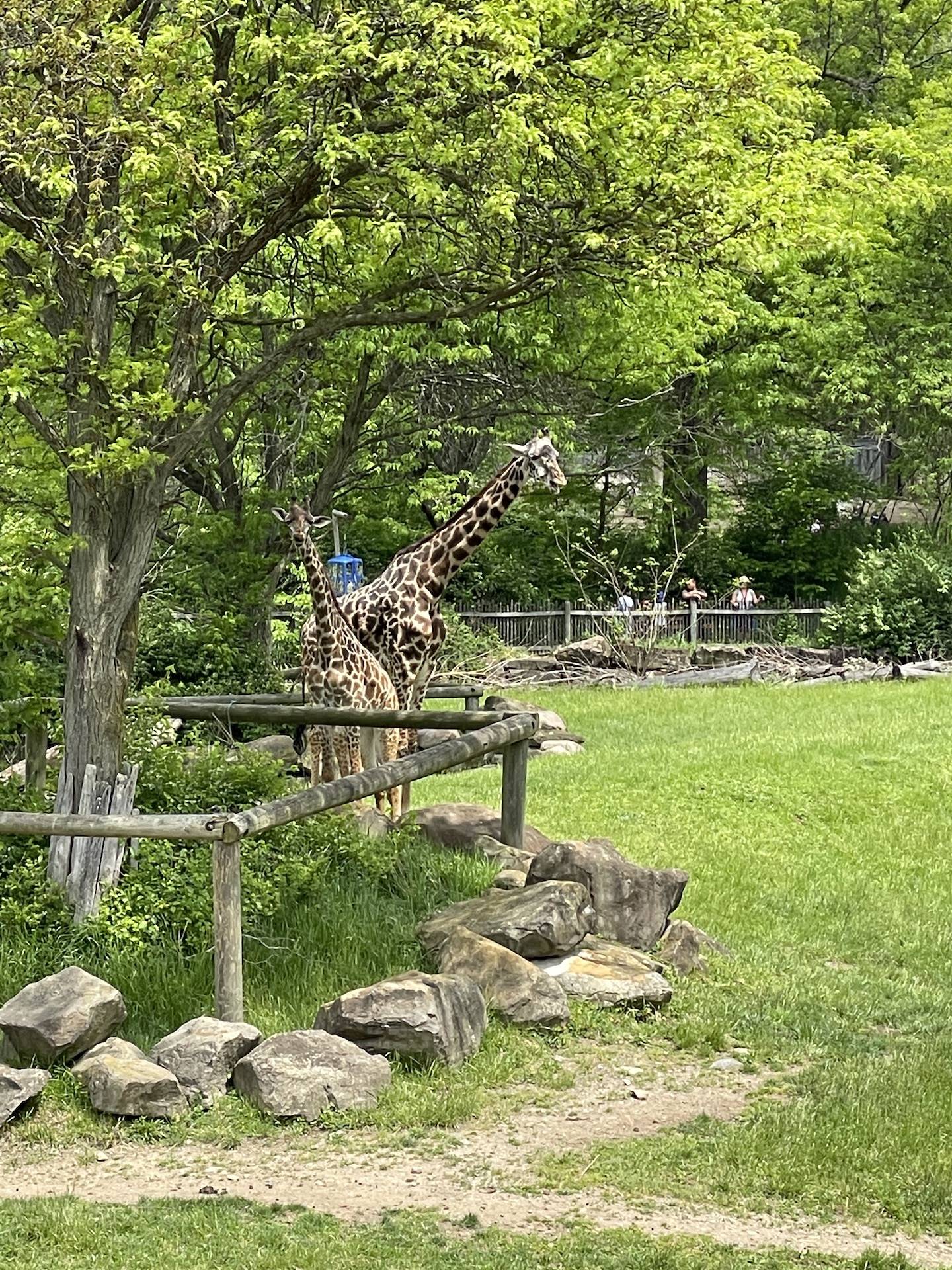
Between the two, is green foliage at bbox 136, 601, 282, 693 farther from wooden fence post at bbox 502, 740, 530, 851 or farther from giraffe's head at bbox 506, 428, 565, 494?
wooden fence post at bbox 502, 740, 530, 851

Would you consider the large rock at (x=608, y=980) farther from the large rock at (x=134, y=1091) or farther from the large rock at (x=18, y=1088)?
the large rock at (x=18, y=1088)

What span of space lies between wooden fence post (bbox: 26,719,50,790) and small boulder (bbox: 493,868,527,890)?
2.92 metres

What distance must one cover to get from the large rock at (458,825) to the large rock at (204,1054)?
3.23m

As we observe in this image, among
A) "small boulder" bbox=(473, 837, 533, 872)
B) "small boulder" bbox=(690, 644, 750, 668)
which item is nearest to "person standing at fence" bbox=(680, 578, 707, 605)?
"small boulder" bbox=(690, 644, 750, 668)

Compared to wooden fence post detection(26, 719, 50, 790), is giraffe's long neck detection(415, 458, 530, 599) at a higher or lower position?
higher

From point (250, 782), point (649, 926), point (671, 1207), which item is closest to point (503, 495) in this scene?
point (250, 782)

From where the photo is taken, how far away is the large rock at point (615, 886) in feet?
28.4

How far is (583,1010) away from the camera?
778 centimetres

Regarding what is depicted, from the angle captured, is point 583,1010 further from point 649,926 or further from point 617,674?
point 617,674

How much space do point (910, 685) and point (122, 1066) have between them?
17.6 metres

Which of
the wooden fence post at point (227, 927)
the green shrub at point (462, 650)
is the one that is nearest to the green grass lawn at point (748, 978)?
the wooden fence post at point (227, 927)

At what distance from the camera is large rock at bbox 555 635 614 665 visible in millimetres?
25609

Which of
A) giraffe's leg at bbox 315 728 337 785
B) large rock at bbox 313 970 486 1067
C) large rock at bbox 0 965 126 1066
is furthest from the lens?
giraffe's leg at bbox 315 728 337 785

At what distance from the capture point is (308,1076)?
6609mm
